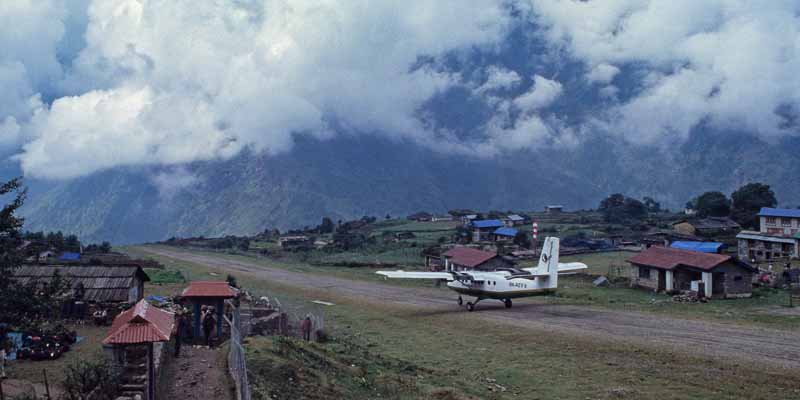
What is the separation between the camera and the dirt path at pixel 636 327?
83.9 ft

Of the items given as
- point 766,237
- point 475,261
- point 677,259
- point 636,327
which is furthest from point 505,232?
point 636,327

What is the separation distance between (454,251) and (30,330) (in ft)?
177

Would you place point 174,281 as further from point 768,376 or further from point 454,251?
point 768,376

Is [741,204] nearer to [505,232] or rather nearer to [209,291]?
[505,232]

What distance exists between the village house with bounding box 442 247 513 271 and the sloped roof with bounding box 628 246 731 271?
13.3m

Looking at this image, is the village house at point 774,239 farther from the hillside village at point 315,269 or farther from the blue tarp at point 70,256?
the blue tarp at point 70,256

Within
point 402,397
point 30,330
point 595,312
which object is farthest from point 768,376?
point 30,330

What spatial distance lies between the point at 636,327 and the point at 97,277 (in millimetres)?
30588

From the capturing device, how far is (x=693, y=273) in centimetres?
4684

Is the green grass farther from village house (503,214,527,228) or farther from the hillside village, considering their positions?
village house (503,214,527,228)

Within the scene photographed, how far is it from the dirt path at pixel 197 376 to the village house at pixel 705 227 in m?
87.6

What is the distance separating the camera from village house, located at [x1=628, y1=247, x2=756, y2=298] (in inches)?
1753

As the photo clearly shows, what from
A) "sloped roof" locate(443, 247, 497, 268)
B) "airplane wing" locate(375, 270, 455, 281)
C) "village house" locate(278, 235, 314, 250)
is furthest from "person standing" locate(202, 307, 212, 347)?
"village house" locate(278, 235, 314, 250)

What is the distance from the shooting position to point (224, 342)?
23.2 metres
